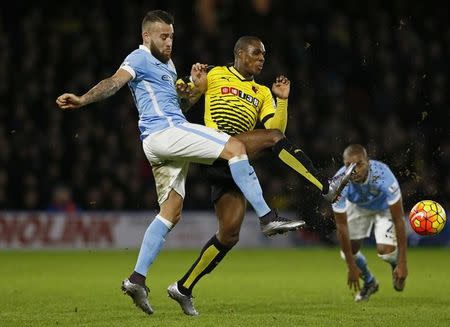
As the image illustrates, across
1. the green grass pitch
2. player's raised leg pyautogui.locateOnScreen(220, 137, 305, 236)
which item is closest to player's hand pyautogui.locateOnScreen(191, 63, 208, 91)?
player's raised leg pyautogui.locateOnScreen(220, 137, 305, 236)

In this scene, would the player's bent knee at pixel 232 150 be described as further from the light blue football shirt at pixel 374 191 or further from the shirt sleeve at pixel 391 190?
the shirt sleeve at pixel 391 190

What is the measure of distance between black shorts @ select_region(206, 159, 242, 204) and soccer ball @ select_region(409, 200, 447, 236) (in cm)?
176

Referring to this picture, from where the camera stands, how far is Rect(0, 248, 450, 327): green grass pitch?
7.32 meters

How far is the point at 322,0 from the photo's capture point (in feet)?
69.9

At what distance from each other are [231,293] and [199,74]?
9.54 ft

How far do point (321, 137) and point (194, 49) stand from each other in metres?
3.36

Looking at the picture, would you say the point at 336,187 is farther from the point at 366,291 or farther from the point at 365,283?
the point at 365,283

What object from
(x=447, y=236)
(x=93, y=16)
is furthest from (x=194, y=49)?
(x=447, y=236)

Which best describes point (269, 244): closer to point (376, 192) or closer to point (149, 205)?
point (149, 205)

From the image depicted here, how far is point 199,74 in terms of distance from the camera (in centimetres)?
793

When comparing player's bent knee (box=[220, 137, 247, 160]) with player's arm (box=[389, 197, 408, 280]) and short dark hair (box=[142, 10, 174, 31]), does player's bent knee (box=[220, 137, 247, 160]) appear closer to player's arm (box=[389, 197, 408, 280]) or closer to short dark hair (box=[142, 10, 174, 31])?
short dark hair (box=[142, 10, 174, 31])

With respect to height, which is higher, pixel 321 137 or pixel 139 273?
pixel 139 273

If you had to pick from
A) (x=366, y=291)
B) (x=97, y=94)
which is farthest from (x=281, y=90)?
(x=366, y=291)

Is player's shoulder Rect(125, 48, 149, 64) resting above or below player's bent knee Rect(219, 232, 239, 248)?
above
